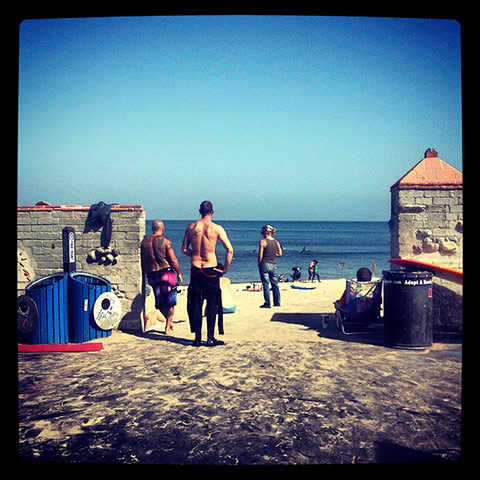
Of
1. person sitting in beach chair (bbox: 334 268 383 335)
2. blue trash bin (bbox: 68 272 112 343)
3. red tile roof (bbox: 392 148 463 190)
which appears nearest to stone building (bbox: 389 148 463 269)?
red tile roof (bbox: 392 148 463 190)

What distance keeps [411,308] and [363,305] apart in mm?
997

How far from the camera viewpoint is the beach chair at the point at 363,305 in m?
6.89

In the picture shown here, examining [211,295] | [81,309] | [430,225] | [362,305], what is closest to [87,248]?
[81,309]

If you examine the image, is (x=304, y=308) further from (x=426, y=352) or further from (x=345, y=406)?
(x=345, y=406)

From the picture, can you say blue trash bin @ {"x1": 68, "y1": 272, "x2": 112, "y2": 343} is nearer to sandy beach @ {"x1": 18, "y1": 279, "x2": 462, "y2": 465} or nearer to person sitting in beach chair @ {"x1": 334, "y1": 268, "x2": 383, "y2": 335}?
sandy beach @ {"x1": 18, "y1": 279, "x2": 462, "y2": 465}

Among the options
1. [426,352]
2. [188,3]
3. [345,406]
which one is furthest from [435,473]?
[426,352]

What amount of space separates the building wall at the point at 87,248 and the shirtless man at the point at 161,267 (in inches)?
11.7

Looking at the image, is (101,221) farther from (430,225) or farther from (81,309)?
(430,225)

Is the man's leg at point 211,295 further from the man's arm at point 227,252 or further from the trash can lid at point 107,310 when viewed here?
the trash can lid at point 107,310

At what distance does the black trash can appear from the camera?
6008 mm

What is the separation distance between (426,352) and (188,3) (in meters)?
5.67

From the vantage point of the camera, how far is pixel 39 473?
92.4 inches

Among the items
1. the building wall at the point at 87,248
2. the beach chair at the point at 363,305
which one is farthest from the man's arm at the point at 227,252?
the beach chair at the point at 363,305

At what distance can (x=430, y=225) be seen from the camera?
766 centimetres
